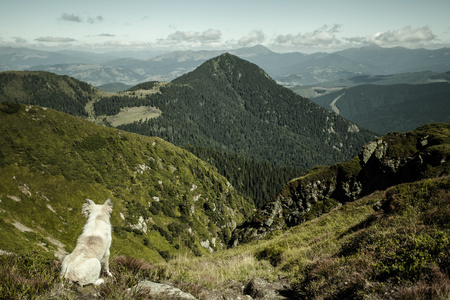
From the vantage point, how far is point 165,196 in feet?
305

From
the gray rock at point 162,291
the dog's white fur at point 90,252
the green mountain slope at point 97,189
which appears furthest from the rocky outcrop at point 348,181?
the dog's white fur at point 90,252

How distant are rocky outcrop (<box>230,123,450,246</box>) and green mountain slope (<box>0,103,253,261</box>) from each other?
26356 millimetres

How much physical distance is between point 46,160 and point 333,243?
2761 inches

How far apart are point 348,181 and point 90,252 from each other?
155ft

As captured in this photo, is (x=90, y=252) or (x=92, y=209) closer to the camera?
(x=90, y=252)

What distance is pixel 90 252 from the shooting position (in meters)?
7.15

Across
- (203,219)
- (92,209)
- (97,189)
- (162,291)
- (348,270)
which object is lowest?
(203,219)

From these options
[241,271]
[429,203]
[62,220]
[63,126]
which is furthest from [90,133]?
[429,203]

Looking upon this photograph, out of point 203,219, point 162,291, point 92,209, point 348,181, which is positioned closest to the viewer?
point 162,291

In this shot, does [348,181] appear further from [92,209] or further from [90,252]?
[90,252]

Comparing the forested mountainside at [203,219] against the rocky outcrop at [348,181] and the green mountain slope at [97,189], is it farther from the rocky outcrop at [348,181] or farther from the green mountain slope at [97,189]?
the green mountain slope at [97,189]

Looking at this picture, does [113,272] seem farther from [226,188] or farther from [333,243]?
[226,188]

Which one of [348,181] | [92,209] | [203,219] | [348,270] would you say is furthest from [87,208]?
[203,219]

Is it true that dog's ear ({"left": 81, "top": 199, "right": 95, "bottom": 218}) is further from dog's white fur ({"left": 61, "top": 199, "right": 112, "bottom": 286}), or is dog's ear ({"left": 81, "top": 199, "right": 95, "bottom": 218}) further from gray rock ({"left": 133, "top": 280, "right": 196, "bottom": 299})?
gray rock ({"left": 133, "top": 280, "right": 196, "bottom": 299})
